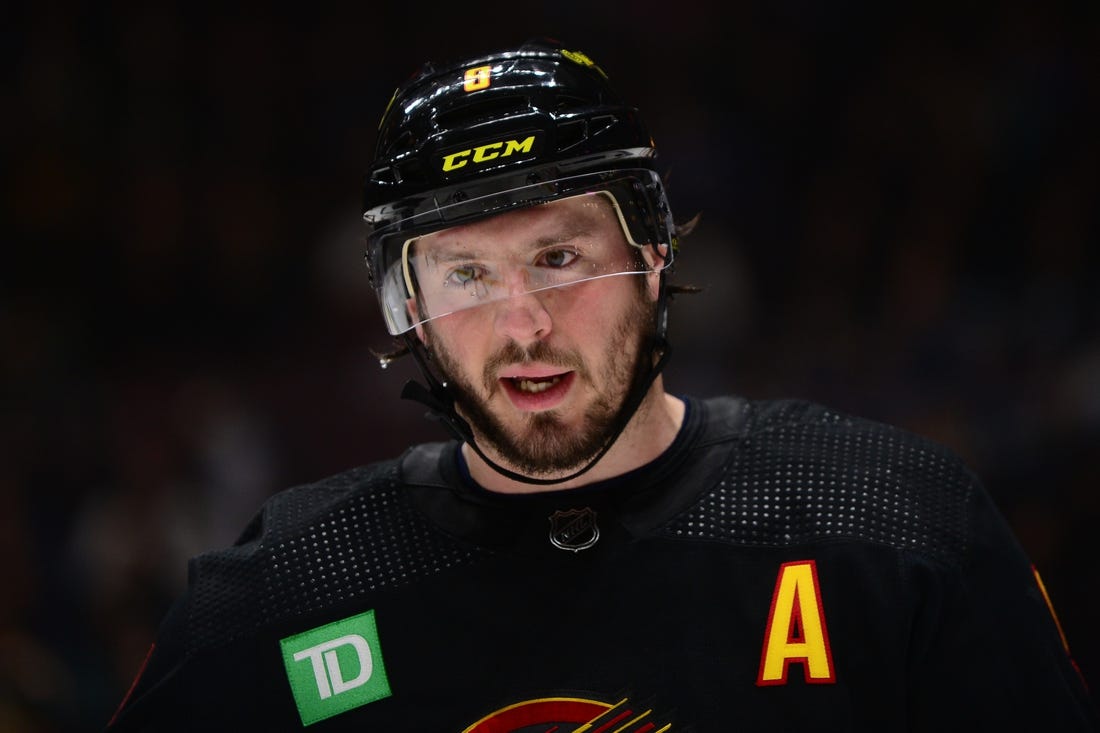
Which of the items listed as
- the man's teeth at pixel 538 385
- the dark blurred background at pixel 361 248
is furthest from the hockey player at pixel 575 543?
the dark blurred background at pixel 361 248

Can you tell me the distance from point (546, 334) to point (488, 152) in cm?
29

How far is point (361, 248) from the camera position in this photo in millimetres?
4402

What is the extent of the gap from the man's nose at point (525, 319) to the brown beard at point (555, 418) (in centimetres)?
1

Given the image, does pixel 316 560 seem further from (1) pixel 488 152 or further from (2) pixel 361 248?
(2) pixel 361 248

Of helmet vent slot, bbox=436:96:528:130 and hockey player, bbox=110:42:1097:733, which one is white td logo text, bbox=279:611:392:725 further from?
helmet vent slot, bbox=436:96:528:130

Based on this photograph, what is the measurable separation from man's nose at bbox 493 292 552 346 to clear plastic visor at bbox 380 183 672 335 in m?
0.01

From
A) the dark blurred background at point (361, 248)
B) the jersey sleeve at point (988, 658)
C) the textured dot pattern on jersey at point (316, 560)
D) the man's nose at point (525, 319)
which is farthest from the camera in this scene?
the dark blurred background at point (361, 248)

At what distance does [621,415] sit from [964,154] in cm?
291

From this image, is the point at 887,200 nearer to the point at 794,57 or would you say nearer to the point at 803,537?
the point at 794,57

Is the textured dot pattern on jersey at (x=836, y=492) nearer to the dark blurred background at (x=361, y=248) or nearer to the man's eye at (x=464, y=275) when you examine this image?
the man's eye at (x=464, y=275)

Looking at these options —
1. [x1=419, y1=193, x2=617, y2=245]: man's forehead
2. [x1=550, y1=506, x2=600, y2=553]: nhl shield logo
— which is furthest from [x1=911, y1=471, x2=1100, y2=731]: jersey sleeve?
[x1=419, y1=193, x2=617, y2=245]: man's forehead

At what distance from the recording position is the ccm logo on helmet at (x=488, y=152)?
182cm

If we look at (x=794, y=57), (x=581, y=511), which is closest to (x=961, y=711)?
(x=581, y=511)

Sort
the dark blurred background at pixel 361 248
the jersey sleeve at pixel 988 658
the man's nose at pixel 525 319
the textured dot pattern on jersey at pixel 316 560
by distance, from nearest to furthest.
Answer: the jersey sleeve at pixel 988 658 < the man's nose at pixel 525 319 < the textured dot pattern on jersey at pixel 316 560 < the dark blurred background at pixel 361 248
